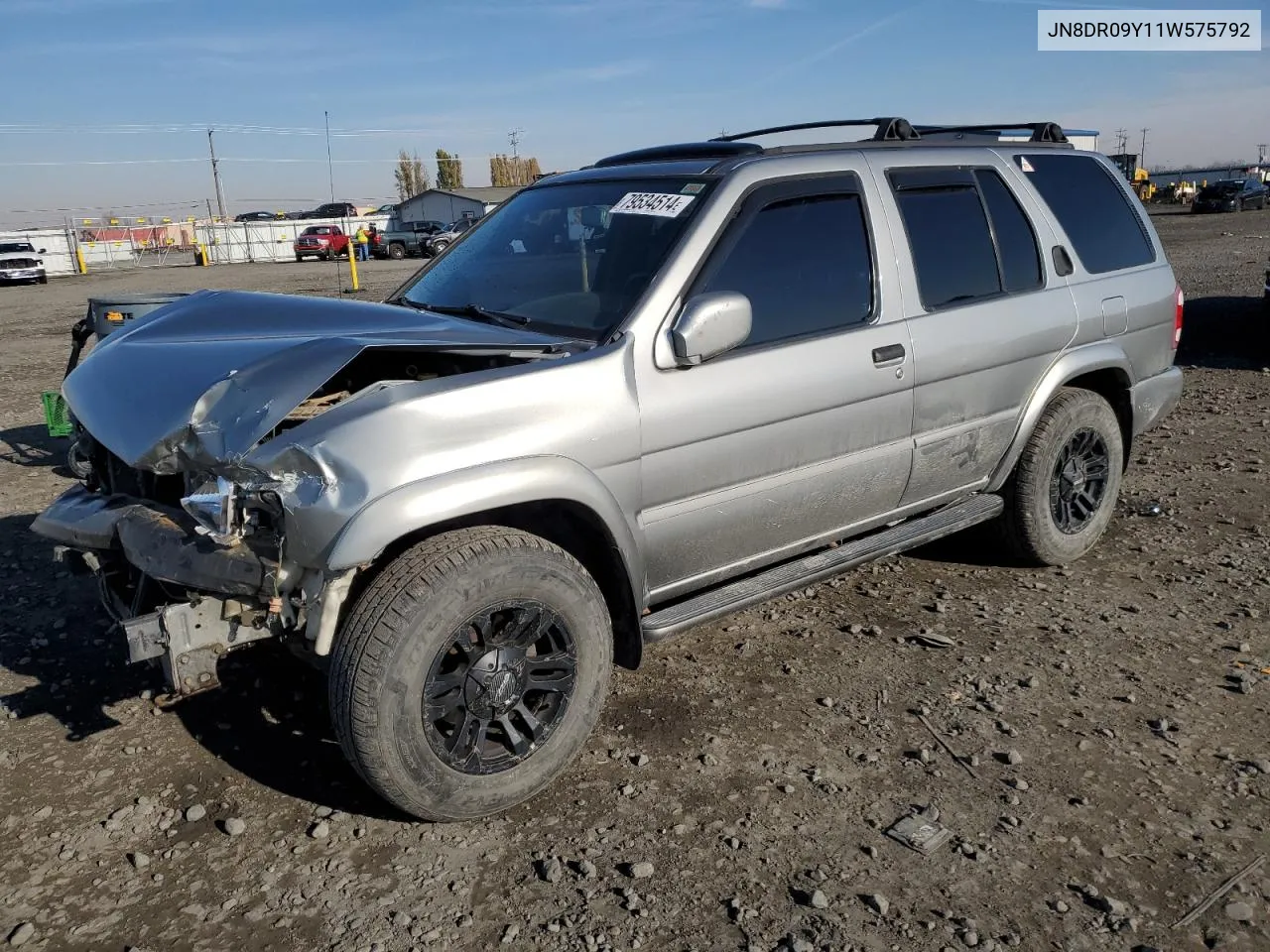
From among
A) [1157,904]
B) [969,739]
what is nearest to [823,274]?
[969,739]

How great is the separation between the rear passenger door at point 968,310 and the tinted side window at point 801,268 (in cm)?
24

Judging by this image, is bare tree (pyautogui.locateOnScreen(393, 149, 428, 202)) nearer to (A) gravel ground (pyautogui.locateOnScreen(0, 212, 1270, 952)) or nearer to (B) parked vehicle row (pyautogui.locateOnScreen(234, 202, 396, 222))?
(B) parked vehicle row (pyautogui.locateOnScreen(234, 202, 396, 222))

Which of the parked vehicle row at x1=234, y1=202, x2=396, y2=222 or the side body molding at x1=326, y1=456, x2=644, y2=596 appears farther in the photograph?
the parked vehicle row at x1=234, y1=202, x2=396, y2=222

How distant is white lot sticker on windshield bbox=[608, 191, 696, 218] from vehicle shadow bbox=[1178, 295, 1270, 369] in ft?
27.7

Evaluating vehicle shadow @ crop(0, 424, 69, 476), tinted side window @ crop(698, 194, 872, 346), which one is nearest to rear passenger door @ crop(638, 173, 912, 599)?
tinted side window @ crop(698, 194, 872, 346)

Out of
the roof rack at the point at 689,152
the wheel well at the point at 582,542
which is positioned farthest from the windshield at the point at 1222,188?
the wheel well at the point at 582,542

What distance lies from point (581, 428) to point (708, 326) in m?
0.53

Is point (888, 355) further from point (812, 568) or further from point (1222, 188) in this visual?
point (1222, 188)

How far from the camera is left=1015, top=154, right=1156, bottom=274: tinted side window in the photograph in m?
4.74

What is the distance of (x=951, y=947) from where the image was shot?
248cm

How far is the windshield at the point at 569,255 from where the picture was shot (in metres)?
3.48

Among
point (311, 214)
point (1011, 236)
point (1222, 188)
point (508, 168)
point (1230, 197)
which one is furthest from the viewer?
point (508, 168)

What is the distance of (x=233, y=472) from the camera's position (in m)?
2.77

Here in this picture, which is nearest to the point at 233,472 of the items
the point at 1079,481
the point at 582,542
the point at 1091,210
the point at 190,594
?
the point at 190,594
